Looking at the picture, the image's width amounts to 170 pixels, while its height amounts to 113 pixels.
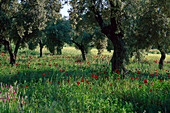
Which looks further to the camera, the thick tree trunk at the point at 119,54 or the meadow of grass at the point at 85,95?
the thick tree trunk at the point at 119,54

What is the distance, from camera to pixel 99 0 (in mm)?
7707

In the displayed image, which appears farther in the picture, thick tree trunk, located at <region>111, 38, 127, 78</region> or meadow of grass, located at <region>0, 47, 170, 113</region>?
thick tree trunk, located at <region>111, 38, 127, 78</region>

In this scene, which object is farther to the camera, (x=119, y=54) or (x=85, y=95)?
(x=119, y=54)

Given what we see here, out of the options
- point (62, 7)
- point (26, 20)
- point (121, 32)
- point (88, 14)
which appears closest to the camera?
point (62, 7)

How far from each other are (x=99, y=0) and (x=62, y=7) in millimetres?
2791

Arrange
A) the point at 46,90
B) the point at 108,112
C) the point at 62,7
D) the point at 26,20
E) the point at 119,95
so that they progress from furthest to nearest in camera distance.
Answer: the point at 26,20 → the point at 62,7 → the point at 46,90 → the point at 119,95 → the point at 108,112

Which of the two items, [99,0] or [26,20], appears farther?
[26,20]

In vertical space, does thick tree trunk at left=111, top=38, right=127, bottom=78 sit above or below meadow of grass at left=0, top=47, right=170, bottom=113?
above

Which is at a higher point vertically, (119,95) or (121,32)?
(121,32)

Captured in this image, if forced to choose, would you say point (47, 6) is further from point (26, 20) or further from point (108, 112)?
point (108, 112)

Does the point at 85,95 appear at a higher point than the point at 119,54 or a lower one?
lower

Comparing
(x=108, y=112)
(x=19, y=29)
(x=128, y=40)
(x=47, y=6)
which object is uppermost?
(x=47, y=6)

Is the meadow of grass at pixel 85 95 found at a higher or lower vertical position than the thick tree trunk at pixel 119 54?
lower

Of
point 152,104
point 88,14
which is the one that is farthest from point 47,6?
point 152,104
